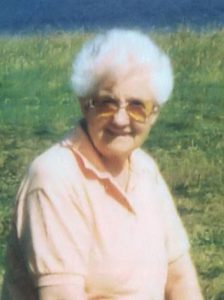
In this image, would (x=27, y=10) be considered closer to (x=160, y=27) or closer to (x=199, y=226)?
(x=160, y=27)

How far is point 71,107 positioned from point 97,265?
18.5 ft

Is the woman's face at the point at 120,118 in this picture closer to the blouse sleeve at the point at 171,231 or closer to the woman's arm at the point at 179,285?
the blouse sleeve at the point at 171,231

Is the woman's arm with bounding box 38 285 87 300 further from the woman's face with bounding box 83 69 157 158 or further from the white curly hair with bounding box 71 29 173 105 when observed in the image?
the white curly hair with bounding box 71 29 173 105

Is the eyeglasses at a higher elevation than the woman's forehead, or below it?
below

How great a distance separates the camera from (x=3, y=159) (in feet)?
28.3

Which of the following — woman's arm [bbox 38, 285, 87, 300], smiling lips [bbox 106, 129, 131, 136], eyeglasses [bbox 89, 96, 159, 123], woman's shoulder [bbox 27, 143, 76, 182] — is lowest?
woman's arm [bbox 38, 285, 87, 300]

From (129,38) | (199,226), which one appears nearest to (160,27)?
(199,226)

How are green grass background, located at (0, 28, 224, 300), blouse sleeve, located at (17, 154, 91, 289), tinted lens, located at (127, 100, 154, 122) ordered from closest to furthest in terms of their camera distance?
1. blouse sleeve, located at (17, 154, 91, 289)
2. tinted lens, located at (127, 100, 154, 122)
3. green grass background, located at (0, 28, 224, 300)

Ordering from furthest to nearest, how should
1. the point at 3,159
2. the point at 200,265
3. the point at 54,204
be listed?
the point at 3,159 → the point at 200,265 → the point at 54,204

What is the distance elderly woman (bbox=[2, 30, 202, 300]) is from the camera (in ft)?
12.5

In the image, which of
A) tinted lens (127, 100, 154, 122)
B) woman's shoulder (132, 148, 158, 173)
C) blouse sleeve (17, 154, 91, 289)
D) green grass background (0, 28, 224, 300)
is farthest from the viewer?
green grass background (0, 28, 224, 300)

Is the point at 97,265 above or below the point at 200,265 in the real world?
above

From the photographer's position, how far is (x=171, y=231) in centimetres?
417

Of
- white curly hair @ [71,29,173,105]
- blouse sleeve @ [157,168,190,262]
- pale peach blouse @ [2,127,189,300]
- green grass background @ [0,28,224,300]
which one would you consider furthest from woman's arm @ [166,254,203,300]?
green grass background @ [0,28,224,300]
